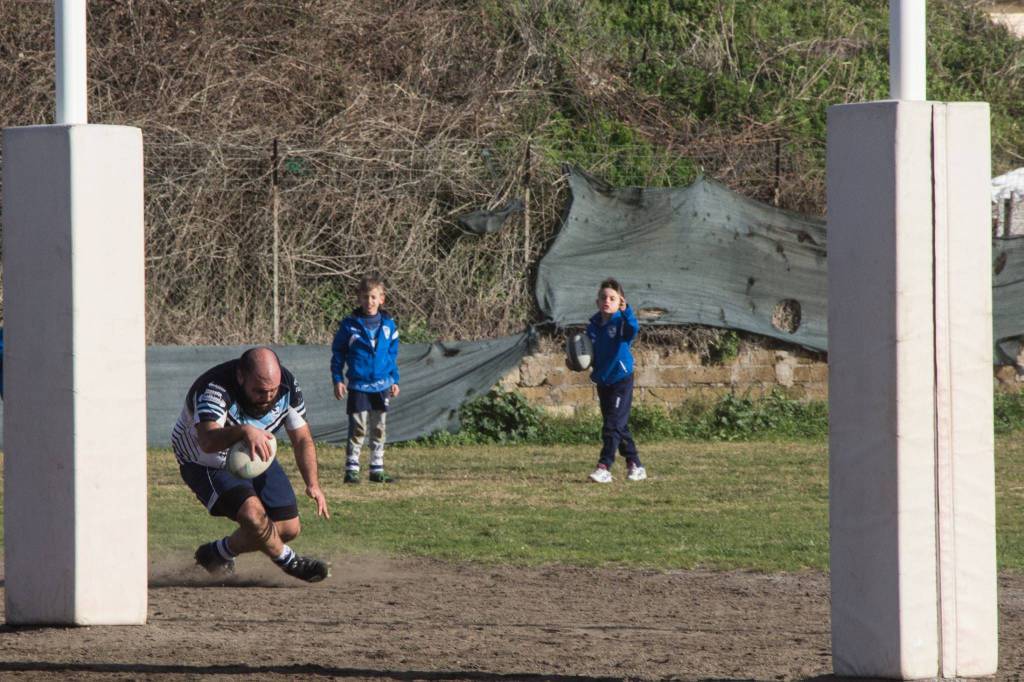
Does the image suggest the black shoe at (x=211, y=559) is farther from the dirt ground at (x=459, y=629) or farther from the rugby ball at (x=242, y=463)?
the rugby ball at (x=242, y=463)

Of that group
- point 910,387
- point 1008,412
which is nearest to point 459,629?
point 910,387

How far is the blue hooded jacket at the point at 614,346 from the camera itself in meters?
13.5

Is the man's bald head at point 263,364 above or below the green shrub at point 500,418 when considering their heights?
above

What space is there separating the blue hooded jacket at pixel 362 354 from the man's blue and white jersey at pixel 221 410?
4.96m

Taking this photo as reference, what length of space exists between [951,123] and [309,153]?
12.0 meters

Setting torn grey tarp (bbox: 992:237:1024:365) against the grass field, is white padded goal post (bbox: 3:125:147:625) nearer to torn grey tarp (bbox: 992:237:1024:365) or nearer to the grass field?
the grass field

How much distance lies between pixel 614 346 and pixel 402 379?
3.23 m

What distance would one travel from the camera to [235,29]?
20.1 metres

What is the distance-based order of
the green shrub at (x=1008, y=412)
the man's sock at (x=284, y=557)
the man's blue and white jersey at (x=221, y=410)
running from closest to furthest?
the man's blue and white jersey at (x=221, y=410) → the man's sock at (x=284, y=557) → the green shrub at (x=1008, y=412)

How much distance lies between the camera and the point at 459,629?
24.5ft

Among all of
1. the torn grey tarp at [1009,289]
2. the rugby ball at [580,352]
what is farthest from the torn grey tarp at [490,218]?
the torn grey tarp at [1009,289]

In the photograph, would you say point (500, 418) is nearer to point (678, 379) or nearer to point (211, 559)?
point (678, 379)

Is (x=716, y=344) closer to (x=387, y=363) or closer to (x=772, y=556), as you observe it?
(x=387, y=363)

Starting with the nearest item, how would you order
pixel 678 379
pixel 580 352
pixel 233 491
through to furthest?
pixel 233 491 → pixel 580 352 → pixel 678 379
